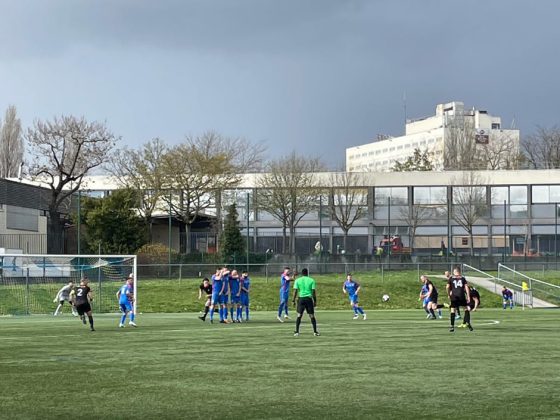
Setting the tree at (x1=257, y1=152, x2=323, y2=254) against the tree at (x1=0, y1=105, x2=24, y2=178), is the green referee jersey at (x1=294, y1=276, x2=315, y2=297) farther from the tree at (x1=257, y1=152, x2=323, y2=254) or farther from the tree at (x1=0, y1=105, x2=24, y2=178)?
the tree at (x1=0, y1=105, x2=24, y2=178)

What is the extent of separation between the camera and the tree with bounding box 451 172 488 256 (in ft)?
256

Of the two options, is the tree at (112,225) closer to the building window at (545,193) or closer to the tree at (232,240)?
the tree at (232,240)

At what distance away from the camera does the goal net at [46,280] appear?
44719mm

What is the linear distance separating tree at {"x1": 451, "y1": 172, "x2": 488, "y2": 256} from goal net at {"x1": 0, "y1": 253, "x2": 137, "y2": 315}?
3817 centimetres

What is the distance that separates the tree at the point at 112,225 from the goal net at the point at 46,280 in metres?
13.7

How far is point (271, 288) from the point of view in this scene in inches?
2163

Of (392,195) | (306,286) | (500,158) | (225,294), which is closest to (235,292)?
(225,294)

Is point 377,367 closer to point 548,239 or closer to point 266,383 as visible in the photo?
point 266,383

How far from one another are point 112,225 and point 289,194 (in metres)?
19.3

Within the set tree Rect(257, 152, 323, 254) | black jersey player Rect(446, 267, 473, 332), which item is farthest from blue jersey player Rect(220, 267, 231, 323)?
tree Rect(257, 152, 323, 254)

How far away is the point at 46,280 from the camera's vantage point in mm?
45562

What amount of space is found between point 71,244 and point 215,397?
58712mm

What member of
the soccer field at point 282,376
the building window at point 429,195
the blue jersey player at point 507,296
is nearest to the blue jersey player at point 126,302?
the soccer field at point 282,376

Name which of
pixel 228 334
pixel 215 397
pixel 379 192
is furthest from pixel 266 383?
pixel 379 192
